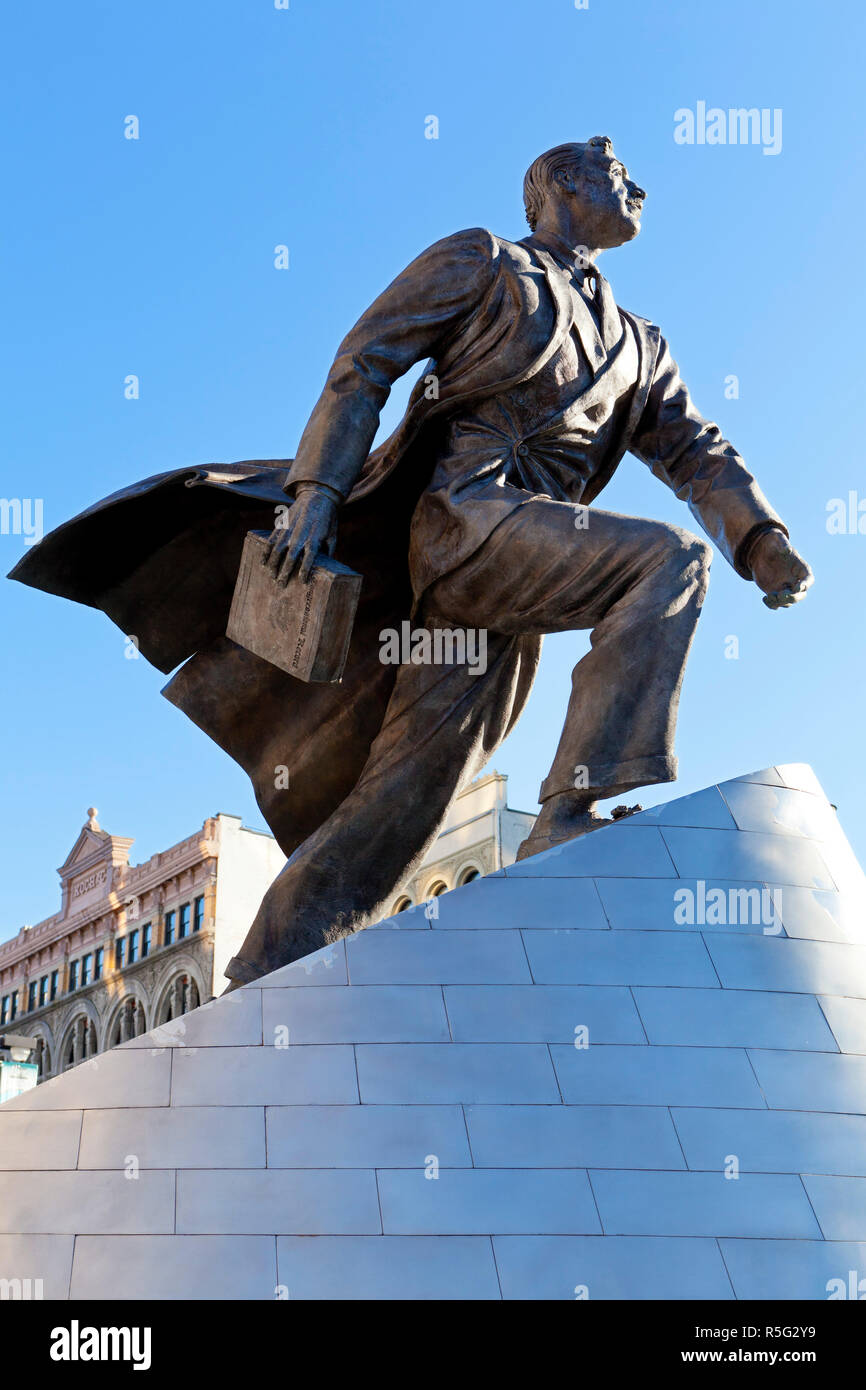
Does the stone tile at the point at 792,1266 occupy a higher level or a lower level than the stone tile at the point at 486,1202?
lower

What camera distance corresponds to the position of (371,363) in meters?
5.97

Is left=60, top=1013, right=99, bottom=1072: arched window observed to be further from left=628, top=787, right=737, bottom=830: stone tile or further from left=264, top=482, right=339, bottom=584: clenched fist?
left=628, top=787, right=737, bottom=830: stone tile

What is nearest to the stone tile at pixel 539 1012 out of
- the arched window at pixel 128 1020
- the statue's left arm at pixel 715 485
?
the statue's left arm at pixel 715 485

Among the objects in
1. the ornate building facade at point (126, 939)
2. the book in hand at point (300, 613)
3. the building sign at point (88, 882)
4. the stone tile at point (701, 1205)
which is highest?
the building sign at point (88, 882)

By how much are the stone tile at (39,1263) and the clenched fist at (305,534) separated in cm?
251

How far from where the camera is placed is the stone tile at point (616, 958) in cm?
464

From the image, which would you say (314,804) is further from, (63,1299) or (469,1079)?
(63,1299)

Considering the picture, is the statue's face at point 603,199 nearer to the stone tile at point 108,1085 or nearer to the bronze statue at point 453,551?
the bronze statue at point 453,551

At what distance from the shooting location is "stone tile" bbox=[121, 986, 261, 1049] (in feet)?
14.1

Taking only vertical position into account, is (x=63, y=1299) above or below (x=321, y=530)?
below

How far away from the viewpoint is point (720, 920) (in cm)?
492

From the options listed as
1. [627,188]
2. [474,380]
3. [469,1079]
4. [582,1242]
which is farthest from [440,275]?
[582,1242]

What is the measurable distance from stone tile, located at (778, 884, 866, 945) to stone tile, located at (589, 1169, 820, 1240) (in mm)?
1010

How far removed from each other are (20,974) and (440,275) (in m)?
44.8
